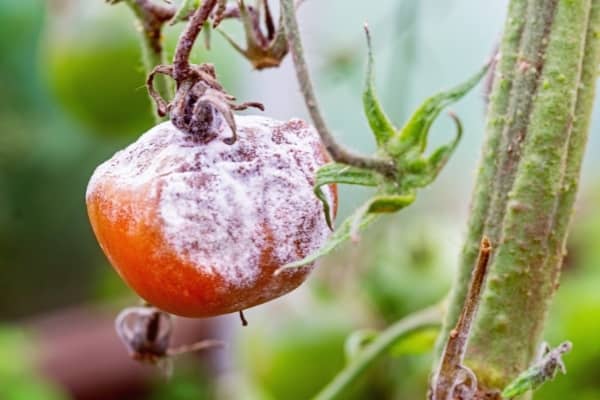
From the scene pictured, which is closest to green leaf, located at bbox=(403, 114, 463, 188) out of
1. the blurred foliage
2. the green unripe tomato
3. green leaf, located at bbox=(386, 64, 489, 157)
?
green leaf, located at bbox=(386, 64, 489, 157)

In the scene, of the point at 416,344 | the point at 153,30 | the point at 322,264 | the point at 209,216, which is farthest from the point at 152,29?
the point at 322,264

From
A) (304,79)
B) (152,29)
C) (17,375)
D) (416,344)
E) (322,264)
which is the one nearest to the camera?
(304,79)

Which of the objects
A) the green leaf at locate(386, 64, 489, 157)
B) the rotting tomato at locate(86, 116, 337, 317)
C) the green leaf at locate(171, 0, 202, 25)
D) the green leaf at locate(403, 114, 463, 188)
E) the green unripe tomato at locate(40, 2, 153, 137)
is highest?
the green leaf at locate(171, 0, 202, 25)

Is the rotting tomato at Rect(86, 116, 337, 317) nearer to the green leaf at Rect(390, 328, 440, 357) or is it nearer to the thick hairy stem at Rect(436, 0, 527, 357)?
the thick hairy stem at Rect(436, 0, 527, 357)

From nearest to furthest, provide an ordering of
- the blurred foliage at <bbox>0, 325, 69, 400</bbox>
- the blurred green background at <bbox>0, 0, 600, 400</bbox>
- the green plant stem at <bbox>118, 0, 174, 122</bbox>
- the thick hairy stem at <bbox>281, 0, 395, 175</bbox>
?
the thick hairy stem at <bbox>281, 0, 395, 175</bbox>
the green plant stem at <bbox>118, 0, 174, 122</bbox>
the blurred green background at <bbox>0, 0, 600, 400</bbox>
the blurred foliage at <bbox>0, 325, 69, 400</bbox>

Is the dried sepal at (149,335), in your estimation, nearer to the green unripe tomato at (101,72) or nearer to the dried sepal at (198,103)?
the dried sepal at (198,103)

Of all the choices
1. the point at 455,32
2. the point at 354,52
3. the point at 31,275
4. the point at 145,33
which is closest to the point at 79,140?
the point at 31,275

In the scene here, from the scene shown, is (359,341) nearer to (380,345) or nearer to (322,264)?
(380,345)
